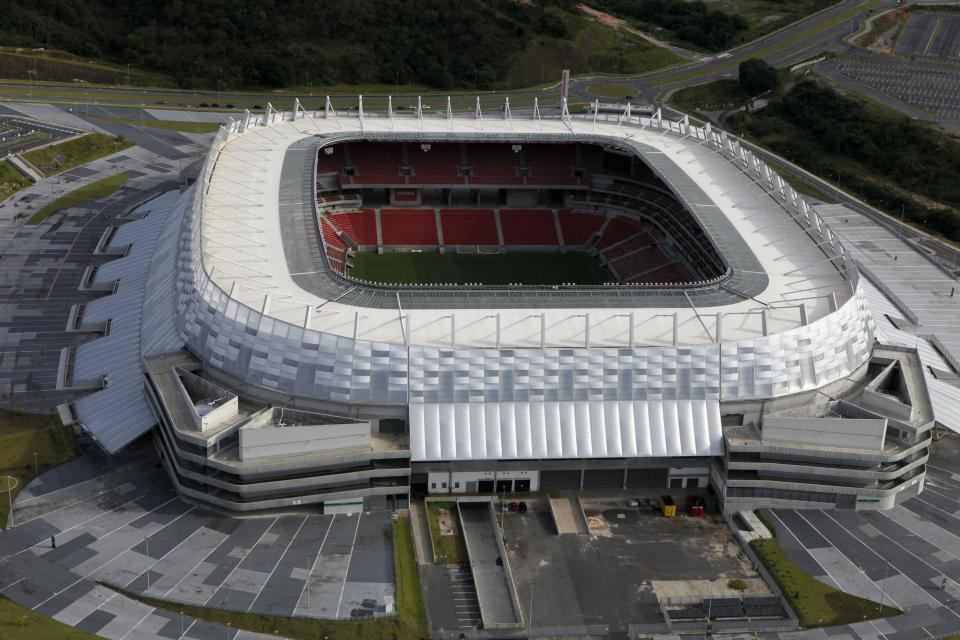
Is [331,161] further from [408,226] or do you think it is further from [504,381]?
[504,381]

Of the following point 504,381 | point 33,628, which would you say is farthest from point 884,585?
point 33,628

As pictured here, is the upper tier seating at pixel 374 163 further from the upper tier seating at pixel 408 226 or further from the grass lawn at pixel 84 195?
the grass lawn at pixel 84 195

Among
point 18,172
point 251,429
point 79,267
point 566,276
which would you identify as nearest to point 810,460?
point 251,429

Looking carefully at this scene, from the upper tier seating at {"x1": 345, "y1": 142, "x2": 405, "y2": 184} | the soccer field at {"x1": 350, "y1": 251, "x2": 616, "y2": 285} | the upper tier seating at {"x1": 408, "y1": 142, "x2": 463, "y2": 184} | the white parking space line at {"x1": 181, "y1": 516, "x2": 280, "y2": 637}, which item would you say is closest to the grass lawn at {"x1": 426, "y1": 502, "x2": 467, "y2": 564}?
the white parking space line at {"x1": 181, "y1": 516, "x2": 280, "y2": 637}

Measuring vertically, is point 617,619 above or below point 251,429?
below

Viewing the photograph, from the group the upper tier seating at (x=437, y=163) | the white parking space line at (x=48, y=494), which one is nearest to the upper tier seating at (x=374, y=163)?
the upper tier seating at (x=437, y=163)

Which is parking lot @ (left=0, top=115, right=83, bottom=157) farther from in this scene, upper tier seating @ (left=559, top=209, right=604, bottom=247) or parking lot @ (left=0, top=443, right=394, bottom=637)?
parking lot @ (left=0, top=443, right=394, bottom=637)

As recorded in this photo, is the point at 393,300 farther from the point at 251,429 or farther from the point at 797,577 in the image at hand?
the point at 797,577
